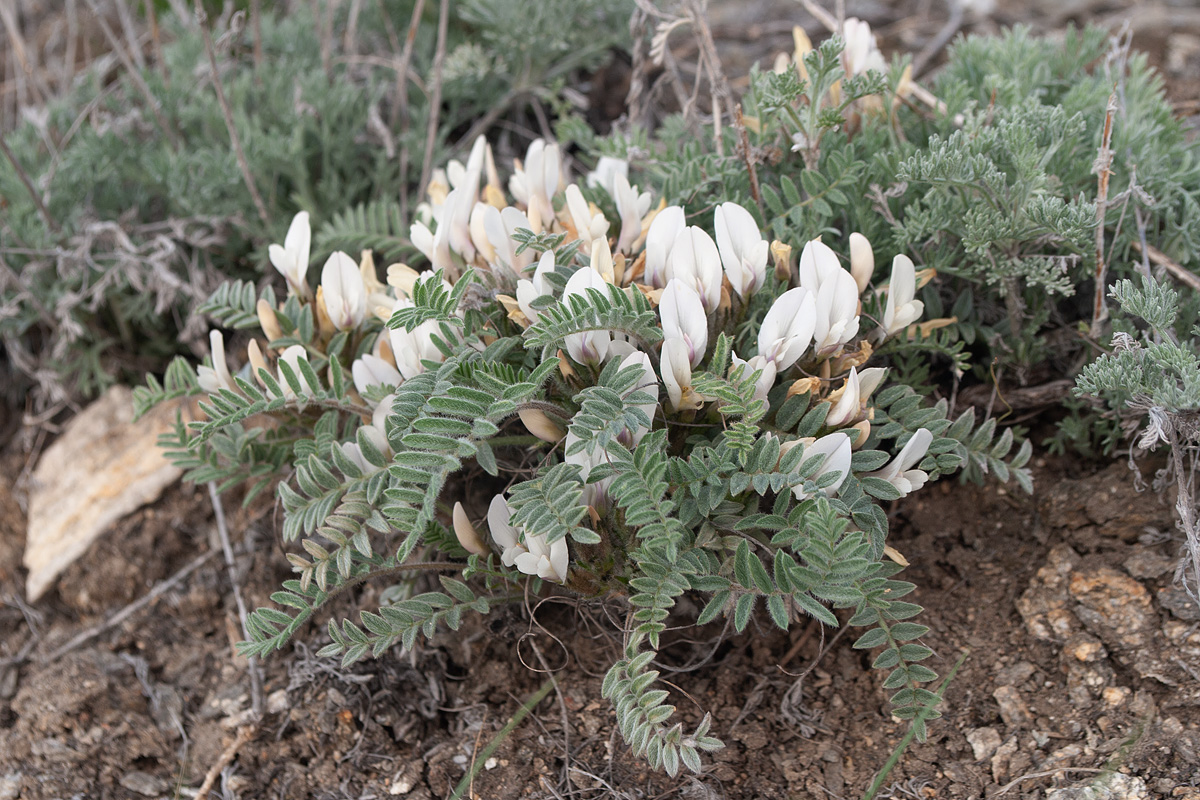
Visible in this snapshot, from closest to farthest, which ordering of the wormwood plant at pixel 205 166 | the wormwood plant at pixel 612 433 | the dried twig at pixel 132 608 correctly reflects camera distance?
1. the wormwood plant at pixel 612 433
2. the dried twig at pixel 132 608
3. the wormwood plant at pixel 205 166

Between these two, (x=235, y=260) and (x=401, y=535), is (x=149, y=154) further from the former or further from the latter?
(x=401, y=535)

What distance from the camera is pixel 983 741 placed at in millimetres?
1727

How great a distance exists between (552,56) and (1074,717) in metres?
2.26

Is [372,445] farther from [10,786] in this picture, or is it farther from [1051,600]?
[1051,600]

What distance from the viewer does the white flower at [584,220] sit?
6.16ft

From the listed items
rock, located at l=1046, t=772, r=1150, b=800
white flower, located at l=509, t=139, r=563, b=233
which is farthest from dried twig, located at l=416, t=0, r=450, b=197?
rock, located at l=1046, t=772, r=1150, b=800

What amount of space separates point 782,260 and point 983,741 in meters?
0.97

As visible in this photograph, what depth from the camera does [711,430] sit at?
177 centimetres

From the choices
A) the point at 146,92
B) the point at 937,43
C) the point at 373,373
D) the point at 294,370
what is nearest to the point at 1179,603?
the point at 373,373

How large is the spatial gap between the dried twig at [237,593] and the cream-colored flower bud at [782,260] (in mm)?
1320

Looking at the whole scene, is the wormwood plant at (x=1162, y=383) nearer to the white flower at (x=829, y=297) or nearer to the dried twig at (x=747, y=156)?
the white flower at (x=829, y=297)

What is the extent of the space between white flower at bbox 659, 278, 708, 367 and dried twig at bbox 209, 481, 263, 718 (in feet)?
3.70

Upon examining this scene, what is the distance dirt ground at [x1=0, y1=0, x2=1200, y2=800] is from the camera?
5.63 feet

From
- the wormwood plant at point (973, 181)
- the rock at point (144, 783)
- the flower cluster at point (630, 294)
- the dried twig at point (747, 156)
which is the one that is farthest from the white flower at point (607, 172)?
the rock at point (144, 783)
